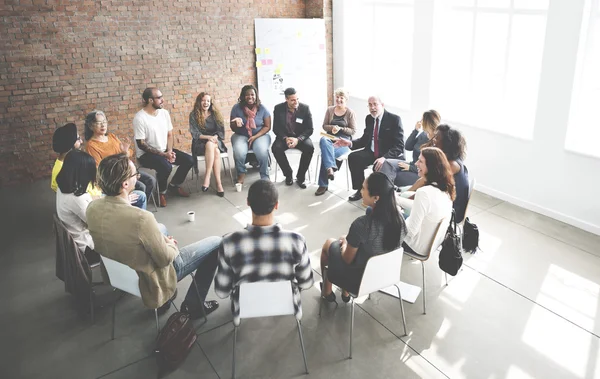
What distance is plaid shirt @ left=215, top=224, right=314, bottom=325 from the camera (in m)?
2.98

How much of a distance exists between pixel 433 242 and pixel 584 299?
149cm

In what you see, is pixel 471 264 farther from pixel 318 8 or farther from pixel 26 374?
pixel 318 8

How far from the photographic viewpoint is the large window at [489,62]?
19.4 ft

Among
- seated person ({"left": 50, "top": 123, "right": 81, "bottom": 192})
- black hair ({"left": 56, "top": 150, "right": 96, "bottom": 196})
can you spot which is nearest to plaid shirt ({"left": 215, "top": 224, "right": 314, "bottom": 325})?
black hair ({"left": 56, "top": 150, "right": 96, "bottom": 196})

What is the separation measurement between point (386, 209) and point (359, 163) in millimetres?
2933

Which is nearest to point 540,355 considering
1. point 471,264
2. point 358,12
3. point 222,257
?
point 471,264

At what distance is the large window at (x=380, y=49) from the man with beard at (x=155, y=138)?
12.3 feet

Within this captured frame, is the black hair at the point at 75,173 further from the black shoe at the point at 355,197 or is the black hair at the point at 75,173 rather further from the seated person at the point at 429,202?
the black shoe at the point at 355,197

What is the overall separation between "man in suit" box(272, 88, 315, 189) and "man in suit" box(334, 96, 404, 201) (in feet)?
1.62

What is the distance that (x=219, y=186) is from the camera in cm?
637

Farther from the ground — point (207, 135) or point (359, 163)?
point (207, 135)

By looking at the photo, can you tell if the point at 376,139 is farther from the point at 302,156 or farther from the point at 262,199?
the point at 262,199

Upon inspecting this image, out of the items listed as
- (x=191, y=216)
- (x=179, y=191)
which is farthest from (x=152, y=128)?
(x=191, y=216)

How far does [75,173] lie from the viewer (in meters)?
3.87
